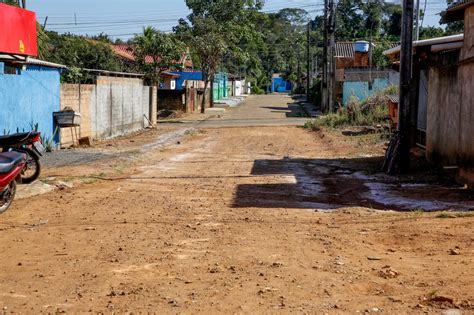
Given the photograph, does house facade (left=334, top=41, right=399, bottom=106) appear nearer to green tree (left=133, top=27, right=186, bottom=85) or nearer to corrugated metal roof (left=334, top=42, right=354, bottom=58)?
corrugated metal roof (left=334, top=42, right=354, bottom=58)

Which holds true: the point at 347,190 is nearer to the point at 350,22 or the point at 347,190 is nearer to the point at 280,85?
the point at 350,22

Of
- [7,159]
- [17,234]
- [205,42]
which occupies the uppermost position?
[205,42]

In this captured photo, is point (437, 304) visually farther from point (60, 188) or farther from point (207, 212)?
point (60, 188)

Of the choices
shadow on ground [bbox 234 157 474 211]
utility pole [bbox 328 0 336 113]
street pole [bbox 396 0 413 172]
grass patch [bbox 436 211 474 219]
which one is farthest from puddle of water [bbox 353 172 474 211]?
utility pole [bbox 328 0 336 113]

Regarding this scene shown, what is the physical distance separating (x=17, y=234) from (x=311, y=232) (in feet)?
12.0

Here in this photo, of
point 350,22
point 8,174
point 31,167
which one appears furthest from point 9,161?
point 350,22

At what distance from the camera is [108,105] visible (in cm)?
2261

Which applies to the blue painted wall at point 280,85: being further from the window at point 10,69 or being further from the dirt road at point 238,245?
the dirt road at point 238,245

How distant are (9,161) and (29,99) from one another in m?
7.40

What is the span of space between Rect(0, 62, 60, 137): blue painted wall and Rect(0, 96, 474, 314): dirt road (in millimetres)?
2410

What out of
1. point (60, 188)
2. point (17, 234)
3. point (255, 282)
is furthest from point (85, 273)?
point (60, 188)

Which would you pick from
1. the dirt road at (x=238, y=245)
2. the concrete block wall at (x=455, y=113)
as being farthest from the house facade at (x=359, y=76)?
the dirt road at (x=238, y=245)

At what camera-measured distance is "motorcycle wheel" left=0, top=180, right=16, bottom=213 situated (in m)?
9.03

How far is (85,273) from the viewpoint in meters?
5.96
